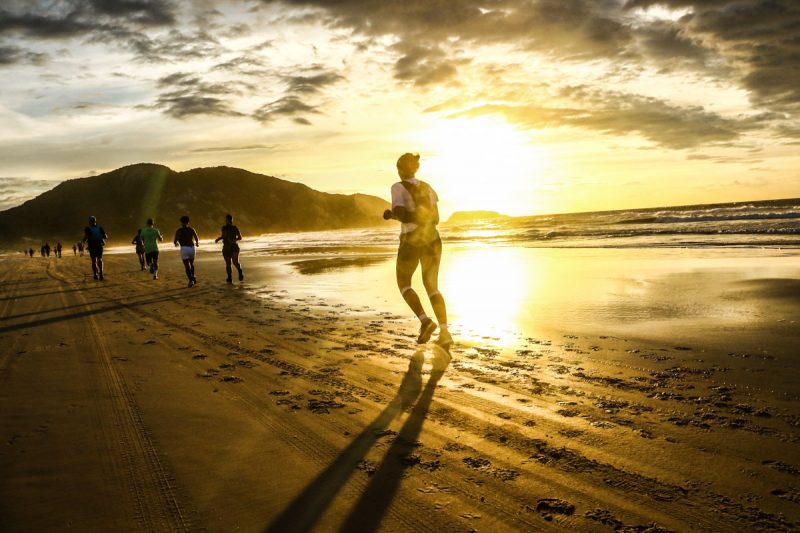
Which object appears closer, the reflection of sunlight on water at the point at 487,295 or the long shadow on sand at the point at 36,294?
the reflection of sunlight on water at the point at 487,295

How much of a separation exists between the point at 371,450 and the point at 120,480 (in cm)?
149

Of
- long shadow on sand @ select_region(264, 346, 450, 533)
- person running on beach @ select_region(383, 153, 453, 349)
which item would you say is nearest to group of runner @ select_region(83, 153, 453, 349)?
person running on beach @ select_region(383, 153, 453, 349)

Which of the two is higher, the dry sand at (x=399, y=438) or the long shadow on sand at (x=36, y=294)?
the long shadow on sand at (x=36, y=294)

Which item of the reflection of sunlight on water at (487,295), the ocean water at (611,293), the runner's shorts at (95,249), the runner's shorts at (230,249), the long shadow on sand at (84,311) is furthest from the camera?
the runner's shorts at (95,249)

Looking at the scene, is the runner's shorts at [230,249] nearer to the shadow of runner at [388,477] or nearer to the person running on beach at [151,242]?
the person running on beach at [151,242]

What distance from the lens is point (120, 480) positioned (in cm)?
287

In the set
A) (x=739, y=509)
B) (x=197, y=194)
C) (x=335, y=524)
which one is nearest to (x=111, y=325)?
(x=335, y=524)

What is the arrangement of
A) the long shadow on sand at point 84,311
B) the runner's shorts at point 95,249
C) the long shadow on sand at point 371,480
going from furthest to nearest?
the runner's shorts at point 95,249
the long shadow on sand at point 84,311
the long shadow on sand at point 371,480

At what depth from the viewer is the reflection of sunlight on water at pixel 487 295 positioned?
721 cm

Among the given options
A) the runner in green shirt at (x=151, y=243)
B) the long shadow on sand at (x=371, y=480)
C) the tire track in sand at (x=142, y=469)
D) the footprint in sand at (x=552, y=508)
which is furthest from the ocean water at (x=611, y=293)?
the runner in green shirt at (x=151, y=243)

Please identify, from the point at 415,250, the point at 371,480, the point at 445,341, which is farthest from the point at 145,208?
the point at 371,480

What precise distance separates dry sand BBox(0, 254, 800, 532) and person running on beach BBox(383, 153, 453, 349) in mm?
468

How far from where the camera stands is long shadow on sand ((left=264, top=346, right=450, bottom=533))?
242 centimetres

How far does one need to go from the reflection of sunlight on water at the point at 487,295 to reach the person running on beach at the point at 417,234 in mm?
772
